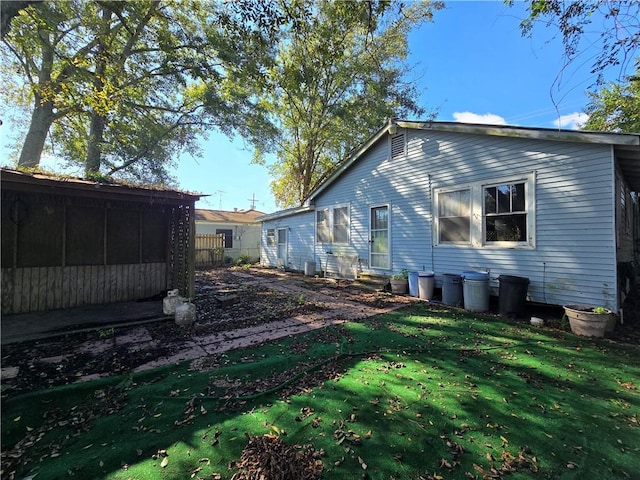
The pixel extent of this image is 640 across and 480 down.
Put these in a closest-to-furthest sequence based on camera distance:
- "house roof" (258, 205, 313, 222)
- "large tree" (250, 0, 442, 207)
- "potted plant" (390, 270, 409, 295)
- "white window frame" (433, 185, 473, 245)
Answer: "white window frame" (433, 185, 473, 245), "potted plant" (390, 270, 409, 295), "house roof" (258, 205, 313, 222), "large tree" (250, 0, 442, 207)

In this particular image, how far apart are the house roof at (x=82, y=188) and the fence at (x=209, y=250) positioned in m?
11.0

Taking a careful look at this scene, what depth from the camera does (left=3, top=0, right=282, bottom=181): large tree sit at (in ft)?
30.0

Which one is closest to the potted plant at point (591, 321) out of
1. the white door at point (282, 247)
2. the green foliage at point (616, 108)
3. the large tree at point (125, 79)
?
the large tree at point (125, 79)

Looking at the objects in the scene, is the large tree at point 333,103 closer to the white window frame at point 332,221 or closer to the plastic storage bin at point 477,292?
the white window frame at point 332,221

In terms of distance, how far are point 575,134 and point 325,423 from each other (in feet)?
21.5

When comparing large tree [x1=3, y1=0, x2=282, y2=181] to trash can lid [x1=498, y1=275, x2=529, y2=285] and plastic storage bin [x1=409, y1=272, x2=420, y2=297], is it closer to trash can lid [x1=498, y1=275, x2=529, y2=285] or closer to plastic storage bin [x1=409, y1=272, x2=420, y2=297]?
plastic storage bin [x1=409, y1=272, x2=420, y2=297]

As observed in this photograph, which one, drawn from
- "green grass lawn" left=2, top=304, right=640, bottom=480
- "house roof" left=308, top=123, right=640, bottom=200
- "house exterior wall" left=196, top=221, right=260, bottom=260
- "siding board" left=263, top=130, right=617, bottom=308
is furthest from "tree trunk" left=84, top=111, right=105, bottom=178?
"green grass lawn" left=2, top=304, right=640, bottom=480

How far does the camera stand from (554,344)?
14.6ft

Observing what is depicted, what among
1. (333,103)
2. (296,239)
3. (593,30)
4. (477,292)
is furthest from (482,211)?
(333,103)

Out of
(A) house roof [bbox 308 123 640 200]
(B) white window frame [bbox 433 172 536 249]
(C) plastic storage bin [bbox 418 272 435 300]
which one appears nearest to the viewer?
(A) house roof [bbox 308 123 640 200]

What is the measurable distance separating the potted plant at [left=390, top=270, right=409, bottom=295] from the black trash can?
2780 mm

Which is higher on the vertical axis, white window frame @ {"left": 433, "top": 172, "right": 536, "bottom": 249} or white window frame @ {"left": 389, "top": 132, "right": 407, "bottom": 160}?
white window frame @ {"left": 389, "top": 132, "right": 407, "bottom": 160}

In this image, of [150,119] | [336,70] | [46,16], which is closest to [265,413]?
[46,16]

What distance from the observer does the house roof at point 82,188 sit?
457 cm
